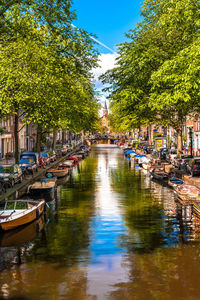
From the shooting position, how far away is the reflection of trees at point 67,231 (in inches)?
686

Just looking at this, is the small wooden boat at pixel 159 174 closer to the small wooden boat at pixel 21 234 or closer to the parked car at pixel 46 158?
the parked car at pixel 46 158

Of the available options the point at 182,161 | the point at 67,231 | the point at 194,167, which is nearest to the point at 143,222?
the point at 67,231

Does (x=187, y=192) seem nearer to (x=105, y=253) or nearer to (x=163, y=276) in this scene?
(x=105, y=253)

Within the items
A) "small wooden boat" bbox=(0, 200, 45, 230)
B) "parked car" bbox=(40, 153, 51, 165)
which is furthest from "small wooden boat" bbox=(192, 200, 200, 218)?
"parked car" bbox=(40, 153, 51, 165)

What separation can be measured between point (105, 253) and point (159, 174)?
2507 centimetres

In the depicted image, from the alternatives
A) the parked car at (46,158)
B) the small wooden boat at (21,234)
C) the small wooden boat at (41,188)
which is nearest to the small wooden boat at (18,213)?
the small wooden boat at (21,234)

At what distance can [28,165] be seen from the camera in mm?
43312

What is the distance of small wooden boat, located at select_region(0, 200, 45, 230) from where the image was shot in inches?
817

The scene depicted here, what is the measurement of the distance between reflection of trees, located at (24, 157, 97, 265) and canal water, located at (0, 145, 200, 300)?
0.04 metres

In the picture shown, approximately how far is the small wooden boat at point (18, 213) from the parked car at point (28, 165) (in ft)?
55.4

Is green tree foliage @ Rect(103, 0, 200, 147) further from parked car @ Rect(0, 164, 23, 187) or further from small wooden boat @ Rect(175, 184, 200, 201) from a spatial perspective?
parked car @ Rect(0, 164, 23, 187)

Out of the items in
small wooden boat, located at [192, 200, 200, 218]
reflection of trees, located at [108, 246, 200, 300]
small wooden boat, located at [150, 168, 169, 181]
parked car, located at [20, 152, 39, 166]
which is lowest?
reflection of trees, located at [108, 246, 200, 300]

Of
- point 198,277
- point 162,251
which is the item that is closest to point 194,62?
point 162,251

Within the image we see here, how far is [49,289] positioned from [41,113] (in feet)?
60.5
